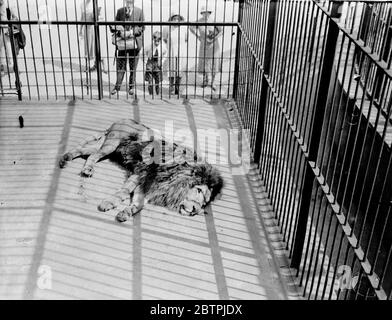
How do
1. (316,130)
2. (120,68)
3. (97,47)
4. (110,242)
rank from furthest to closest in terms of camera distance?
(120,68) → (97,47) → (110,242) → (316,130)

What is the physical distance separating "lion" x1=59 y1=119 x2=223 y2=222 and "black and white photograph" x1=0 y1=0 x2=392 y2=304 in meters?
0.02

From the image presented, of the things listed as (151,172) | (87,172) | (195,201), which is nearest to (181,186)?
(195,201)

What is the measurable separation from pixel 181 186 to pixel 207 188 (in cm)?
30

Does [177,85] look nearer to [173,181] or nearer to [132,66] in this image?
[132,66]

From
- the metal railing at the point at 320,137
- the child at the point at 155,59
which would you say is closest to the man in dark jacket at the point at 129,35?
the child at the point at 155,59

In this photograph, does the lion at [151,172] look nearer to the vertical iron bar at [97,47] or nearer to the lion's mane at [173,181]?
the lion's mane at [173,181]

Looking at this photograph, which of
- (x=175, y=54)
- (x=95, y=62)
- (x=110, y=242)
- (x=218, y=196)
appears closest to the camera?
(x=110, y=242)

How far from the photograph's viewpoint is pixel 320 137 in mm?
4285

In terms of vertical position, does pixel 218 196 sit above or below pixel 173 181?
below

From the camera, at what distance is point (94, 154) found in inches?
245

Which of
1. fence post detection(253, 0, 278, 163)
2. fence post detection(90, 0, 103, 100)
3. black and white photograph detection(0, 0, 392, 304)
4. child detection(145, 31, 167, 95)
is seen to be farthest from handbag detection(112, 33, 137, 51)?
fence post detection(253, 0, 278, 163)

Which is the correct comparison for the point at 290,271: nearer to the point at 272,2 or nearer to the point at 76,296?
the point at 76,296
